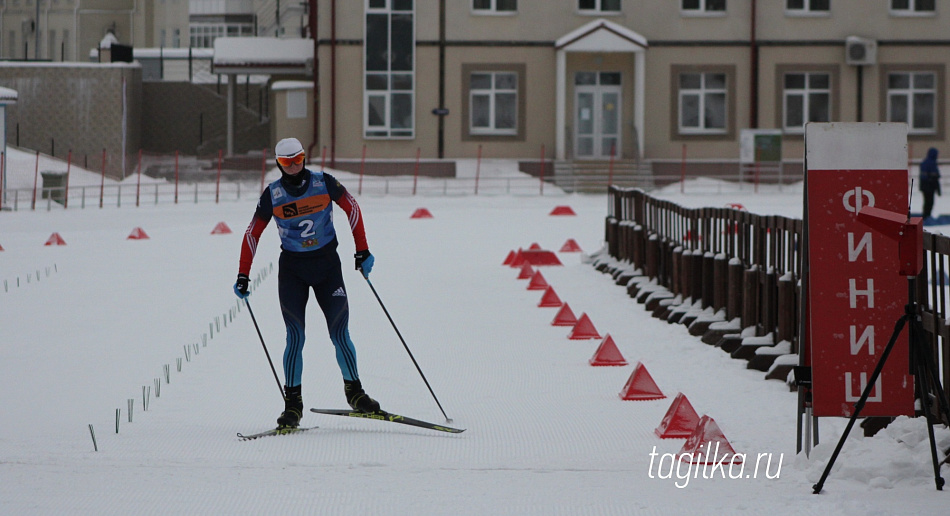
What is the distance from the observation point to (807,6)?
3975 cm

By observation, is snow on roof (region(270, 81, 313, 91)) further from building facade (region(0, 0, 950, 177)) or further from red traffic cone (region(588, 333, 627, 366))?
red traffic cone (region(588, 333, 627, 366))

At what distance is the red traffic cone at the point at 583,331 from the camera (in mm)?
12066

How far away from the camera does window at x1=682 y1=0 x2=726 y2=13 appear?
3962 centimetres

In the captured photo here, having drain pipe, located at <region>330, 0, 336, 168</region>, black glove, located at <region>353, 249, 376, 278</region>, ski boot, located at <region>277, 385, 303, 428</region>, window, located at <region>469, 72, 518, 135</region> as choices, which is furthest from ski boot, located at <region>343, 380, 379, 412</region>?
window, located at <region>469, 72, 518, 135</region>

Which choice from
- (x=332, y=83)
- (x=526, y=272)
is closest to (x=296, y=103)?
(x=332, y=83)

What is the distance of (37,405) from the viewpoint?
28.9 feet

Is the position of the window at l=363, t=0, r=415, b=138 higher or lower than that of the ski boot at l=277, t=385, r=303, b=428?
higher

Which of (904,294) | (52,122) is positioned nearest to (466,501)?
(904,294)

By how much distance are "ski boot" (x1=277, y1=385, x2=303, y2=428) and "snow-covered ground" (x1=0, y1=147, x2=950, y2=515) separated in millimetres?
259

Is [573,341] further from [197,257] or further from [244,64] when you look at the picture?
[244,64]

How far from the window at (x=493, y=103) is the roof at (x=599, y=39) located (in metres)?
2.05

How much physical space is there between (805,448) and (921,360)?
880 mm

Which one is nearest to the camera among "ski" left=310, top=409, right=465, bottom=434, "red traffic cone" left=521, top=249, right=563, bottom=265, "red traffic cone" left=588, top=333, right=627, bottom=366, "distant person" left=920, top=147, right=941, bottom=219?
"ski" left=310, top=409, right=465, bottom=434

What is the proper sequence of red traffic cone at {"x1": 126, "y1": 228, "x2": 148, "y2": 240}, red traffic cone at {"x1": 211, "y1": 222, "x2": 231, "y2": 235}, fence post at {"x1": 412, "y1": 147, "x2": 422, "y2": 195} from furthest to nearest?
fence post at {"x1": 412, "y1": 147, "x2": 422, "y2": 195}
red traffic cone at {"x1": 211, "y1": 222, "x2": 231, "y2": 235}
red traffic cone at {"x1": 126, "y1": 228, "x2": 148, "y2": 240}
